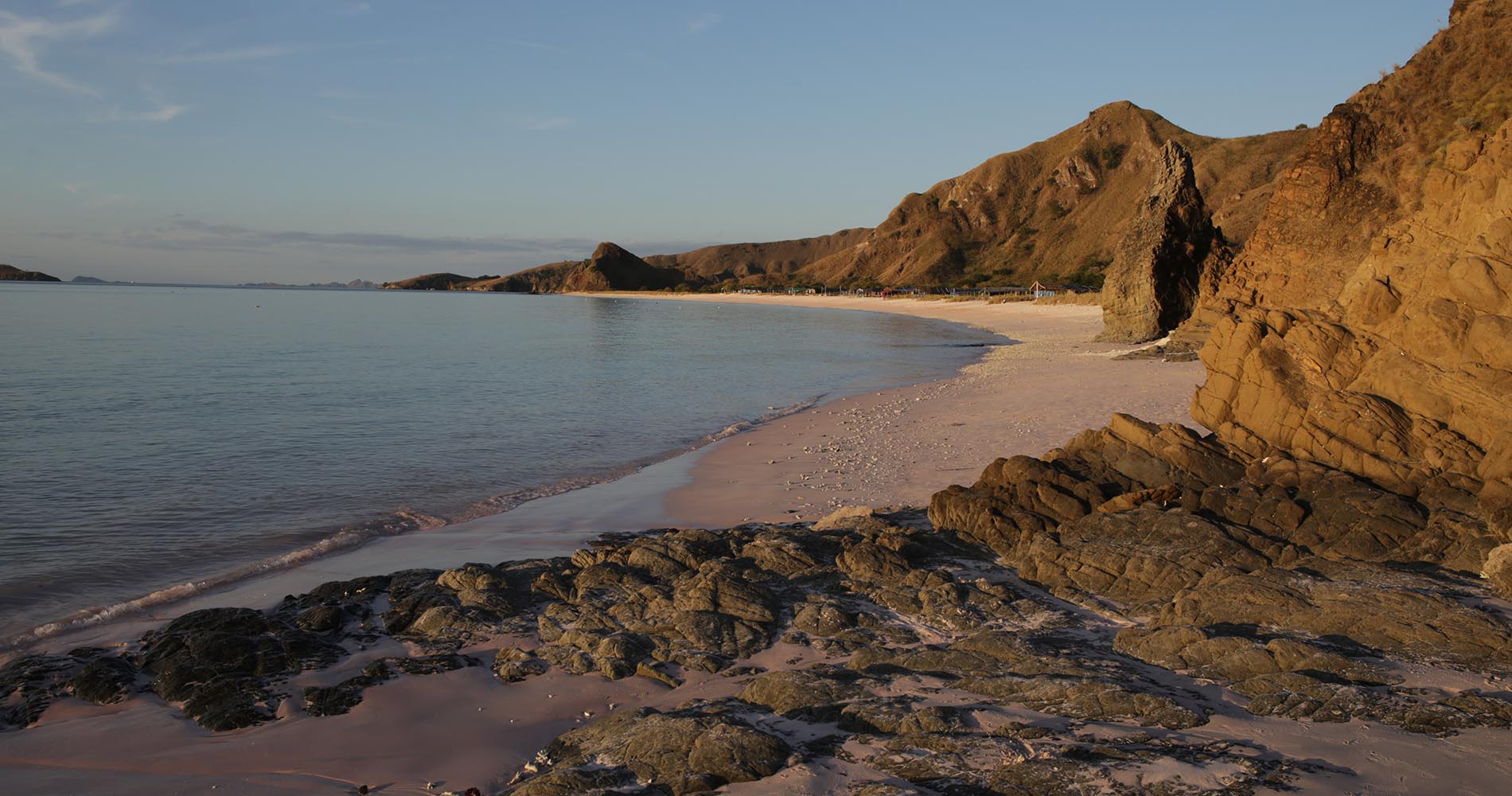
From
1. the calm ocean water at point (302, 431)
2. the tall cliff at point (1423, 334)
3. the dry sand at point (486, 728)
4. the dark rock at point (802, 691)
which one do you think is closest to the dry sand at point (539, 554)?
the dry sand at point (486, 728)

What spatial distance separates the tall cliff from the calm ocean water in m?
10.3

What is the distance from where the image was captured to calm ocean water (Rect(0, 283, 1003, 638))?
11.1m

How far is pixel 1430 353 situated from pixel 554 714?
973 cm

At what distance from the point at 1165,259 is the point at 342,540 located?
105 ft

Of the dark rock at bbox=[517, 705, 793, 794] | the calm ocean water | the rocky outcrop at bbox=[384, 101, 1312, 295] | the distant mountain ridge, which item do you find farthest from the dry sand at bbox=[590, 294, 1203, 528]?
the rocky outcrop at bbox=[384, 101, 1312, 295]

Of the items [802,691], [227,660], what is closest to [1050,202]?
[802,691]

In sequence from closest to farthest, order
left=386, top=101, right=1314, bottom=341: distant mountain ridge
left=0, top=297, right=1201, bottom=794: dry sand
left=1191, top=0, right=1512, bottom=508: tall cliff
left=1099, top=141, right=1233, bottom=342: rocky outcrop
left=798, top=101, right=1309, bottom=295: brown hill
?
left=0, top=297, right=1201, bottom=794: dry sand
left=1191, top=0, right=1512, bottom=508: tall cliff
left=1099, top=141, right=1233, bottom=342: rocky outcrop
left=386, top=101, right=1314, bottom=341: distant mountain ridge
left=798, top=101, right=1309, bottom=295: brown hill

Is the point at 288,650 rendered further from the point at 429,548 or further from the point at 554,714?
the point at 429,548

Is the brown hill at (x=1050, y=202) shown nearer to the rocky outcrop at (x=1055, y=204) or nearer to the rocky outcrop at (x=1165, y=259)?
the rocky outcrop at (x=1055, y=204)

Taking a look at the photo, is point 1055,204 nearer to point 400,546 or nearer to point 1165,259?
point 1165,259

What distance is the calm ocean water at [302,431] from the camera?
436 inches

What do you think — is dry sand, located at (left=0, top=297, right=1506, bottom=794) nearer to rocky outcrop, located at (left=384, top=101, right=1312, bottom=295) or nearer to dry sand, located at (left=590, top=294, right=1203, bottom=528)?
dry sand, located at (left=590, top=294, right=1203, bottom=528)

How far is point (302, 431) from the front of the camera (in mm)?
19453

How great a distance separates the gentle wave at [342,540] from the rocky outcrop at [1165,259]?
23.6 m
